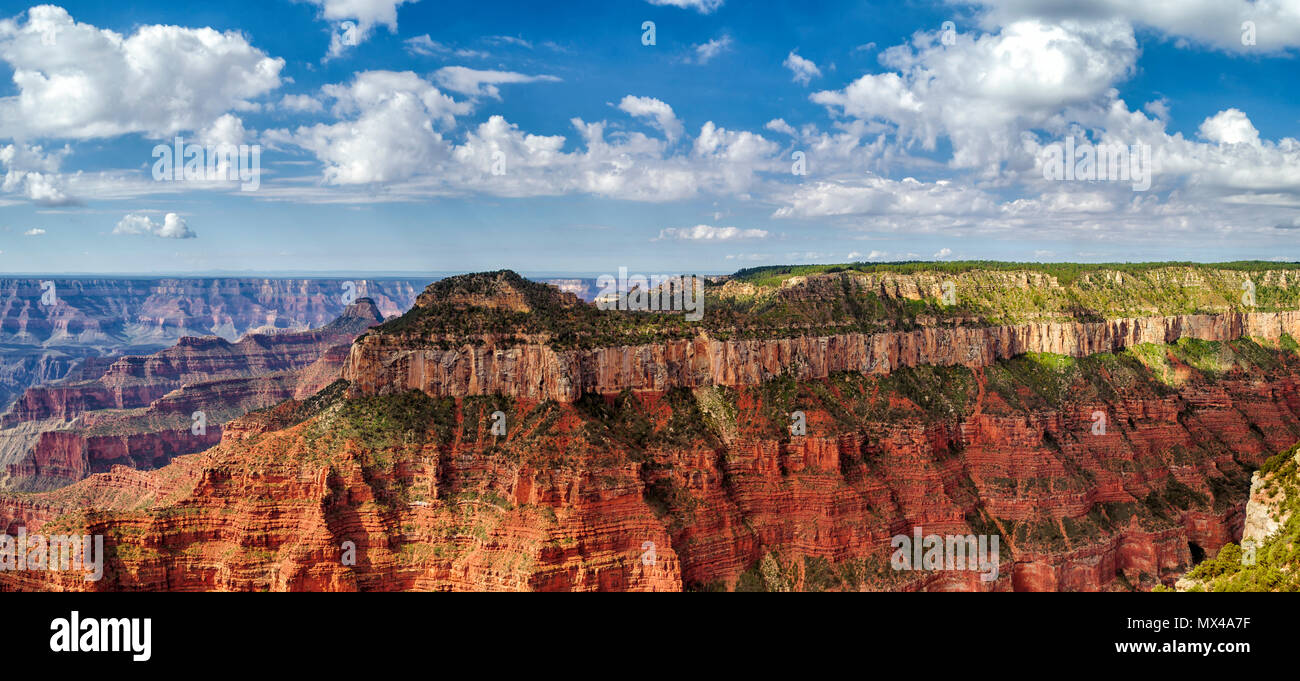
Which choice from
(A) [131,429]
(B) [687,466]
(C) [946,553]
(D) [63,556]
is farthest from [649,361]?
(A) [131,429]

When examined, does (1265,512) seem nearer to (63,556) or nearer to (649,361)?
(649,361)

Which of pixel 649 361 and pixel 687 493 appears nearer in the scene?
pixel 687 493

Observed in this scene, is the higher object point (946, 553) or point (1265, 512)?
point (1265, 512)

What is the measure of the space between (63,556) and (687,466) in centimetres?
5151

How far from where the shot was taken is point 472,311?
8838 centimetres

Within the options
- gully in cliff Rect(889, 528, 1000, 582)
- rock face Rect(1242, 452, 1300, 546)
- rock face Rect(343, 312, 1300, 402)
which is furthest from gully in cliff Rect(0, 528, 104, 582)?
rock face Rect(1242, 452, 1300, 546)

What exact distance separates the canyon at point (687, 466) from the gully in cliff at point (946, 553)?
96cm

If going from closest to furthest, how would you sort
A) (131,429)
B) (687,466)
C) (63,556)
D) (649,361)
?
1. (63,556)
2. (687,466)
3. (649,361)
4. (131,429)

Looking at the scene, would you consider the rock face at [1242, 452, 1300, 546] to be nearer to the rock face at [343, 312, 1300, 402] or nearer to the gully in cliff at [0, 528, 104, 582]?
the rock face at [343, 312, 1300, 402]

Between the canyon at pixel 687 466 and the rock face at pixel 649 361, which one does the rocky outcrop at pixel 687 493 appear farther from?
the rock face at pixel 649 361

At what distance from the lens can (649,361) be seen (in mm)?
86250

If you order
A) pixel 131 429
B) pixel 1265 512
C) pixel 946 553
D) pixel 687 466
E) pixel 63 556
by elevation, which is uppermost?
pixel 1265 512
